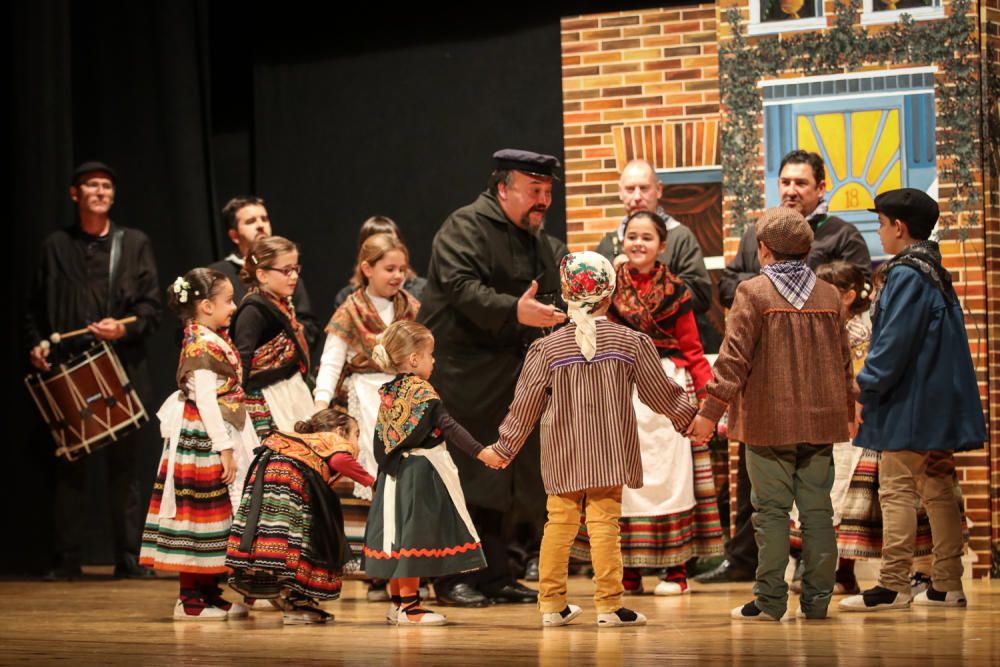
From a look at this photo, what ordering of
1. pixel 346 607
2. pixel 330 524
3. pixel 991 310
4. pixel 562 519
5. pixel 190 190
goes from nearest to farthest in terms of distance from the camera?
pixel 562 519
pixel 330 524
pixel 346 607
pixel 991 310
pixel 190 190

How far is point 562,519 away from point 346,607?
1.36 metres

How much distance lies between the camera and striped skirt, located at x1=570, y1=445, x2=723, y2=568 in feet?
18.6

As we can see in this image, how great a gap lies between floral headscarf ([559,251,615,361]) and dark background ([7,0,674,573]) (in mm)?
3213

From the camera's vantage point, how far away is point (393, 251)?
5.70 m

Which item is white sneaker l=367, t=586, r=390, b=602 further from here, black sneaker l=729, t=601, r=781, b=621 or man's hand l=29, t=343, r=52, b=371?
man's hand l=29, t=343, r=52, b=371

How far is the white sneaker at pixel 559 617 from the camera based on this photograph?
458cm

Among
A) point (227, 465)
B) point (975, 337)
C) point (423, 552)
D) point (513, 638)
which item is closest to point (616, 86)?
point (975, 337)

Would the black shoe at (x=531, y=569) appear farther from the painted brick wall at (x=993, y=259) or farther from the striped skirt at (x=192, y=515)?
the painted brick wall at (x=993, y=259)

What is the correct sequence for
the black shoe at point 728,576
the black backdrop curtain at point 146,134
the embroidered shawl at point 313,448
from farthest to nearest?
1. the black backdrop curtain at point 146,134
2. the black shoe at point 728,576
3. the embroidered shawl at point 313,448

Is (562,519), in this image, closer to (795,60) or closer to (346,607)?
(346,607)

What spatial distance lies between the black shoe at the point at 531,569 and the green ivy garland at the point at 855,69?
5.89 ft

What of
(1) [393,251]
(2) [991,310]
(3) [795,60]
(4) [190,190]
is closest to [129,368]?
(4) [190,190]

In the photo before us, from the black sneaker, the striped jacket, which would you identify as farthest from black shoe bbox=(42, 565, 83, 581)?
the black sneaker

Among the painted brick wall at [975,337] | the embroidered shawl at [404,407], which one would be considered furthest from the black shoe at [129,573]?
the painted brick wall at [975,337]
